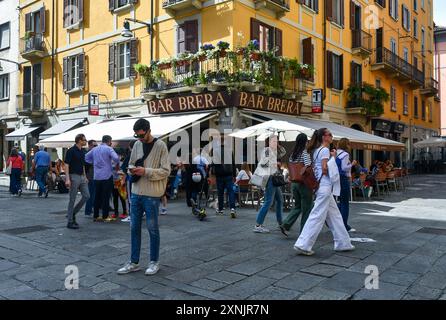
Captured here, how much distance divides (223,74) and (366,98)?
1099cm

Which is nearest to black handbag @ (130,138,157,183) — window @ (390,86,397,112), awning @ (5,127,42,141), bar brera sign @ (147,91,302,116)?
bar brera sign @ (147,91,302,116)

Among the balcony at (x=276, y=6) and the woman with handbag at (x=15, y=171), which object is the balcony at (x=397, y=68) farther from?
the woman with handbag at (x=15, y=171)

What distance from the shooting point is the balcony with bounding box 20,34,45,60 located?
21625 mm

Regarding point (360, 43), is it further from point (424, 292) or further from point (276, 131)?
point (424, 292)

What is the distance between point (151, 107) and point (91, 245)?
10.2 meters

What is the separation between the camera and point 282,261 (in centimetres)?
551

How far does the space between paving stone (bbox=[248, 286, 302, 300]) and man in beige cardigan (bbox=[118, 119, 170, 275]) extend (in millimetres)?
1372

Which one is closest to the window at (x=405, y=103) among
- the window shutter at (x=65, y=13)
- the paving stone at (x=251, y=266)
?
the window shutter at (x=65, y=13)

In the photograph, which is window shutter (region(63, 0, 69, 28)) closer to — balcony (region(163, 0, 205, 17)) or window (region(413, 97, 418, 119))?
balcony (region(163, 0, 205, 17))

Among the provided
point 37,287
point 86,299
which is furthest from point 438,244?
point 37,287

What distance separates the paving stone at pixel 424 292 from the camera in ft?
13.7

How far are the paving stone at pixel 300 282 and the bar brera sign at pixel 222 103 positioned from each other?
9502 mm
